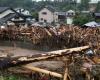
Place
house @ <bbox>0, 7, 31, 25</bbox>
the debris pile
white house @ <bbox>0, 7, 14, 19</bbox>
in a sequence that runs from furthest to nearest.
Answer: white house @ <bbox>0, 7, 14, 19</bbox>, house @ <bbox>0, 7, 31, 25</bbox>, the debris pile

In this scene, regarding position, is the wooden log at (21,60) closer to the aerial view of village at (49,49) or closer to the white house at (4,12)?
the aerial view of village at (49,49)

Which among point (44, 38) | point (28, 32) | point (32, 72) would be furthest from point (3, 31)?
point (32, 72)

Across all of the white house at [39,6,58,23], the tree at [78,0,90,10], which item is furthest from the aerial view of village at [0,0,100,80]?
the tree at [78,0,90,10]

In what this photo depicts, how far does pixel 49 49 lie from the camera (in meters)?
21.7

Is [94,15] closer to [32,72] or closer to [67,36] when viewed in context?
[67,36]

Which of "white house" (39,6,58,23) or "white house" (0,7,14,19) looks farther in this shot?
"white house" (39,6,58,23)

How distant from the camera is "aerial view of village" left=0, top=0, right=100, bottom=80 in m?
8.46

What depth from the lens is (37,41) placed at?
924 inches

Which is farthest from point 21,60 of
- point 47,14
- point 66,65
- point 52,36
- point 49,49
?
point 47,14

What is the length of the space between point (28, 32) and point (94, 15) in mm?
24707

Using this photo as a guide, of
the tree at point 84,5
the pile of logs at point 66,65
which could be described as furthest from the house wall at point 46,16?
the pile of logs at point 66,65

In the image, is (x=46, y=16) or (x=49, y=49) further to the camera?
(x=46, y=16)

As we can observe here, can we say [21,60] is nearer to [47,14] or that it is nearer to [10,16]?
[10,16]

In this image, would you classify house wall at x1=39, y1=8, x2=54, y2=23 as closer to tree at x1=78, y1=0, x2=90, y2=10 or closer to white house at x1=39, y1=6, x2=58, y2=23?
white house at x1=39, y1=6, x2=58, y2=23
